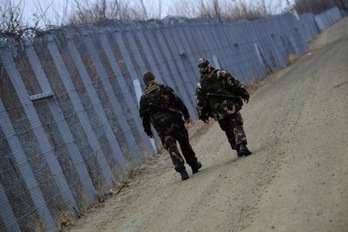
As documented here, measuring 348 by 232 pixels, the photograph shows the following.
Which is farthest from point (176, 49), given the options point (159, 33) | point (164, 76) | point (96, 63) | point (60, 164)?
point (60, 164)

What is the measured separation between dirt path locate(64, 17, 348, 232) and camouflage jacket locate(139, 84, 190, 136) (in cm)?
104

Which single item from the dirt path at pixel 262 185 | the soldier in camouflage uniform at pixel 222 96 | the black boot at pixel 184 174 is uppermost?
the soldier in camouflage uniform at pixel 222 96

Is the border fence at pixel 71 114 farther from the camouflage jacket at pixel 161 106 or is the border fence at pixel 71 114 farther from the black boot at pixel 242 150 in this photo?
the black boot at pixel 242 150

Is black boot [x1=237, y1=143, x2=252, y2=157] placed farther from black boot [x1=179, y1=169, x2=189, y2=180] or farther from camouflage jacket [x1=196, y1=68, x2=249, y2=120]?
black boot [x1=179, y1=169, x2=189, y2=180]

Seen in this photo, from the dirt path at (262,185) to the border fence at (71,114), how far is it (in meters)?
0.60

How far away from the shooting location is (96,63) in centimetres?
1411

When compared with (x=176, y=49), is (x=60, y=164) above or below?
below

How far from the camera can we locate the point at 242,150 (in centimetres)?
952

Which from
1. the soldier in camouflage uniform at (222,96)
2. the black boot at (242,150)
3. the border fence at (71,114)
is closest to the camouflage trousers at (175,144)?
the soldier in camouflage uniform at (222,96)

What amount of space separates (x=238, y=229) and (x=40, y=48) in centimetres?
706

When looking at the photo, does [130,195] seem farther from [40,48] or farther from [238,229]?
[238,229]

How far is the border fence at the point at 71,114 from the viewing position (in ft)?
30.9

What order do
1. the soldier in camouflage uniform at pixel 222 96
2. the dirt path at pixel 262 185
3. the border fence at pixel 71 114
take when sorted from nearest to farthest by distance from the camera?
1. the dirt path at pixel 262 185
2. the border fence at pixel 71 114
3. the soldier in camouflage uniform at pixel 222 96

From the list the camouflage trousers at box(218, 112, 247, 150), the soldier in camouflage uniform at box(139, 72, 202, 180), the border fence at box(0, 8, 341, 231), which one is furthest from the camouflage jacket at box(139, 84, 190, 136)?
the border fence at box(0, 8, 341, 231)
